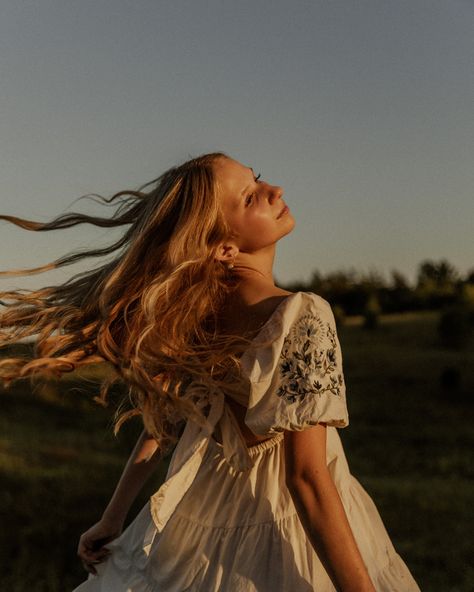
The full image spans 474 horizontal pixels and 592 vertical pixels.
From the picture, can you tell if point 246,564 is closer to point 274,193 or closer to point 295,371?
point 295,371

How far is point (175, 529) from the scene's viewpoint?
250cm

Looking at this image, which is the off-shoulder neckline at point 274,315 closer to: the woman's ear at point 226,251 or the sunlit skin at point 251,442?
the sunlit skin at point 251,442

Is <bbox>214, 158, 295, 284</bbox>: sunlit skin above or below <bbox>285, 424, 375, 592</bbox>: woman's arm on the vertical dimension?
above

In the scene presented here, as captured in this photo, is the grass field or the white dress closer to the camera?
the white dress

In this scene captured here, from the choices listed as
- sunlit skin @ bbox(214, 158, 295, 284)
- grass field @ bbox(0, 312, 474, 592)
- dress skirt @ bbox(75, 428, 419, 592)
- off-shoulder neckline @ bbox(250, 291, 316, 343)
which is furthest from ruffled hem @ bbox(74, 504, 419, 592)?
grass field @ bbox(0, 312, 474, 592)

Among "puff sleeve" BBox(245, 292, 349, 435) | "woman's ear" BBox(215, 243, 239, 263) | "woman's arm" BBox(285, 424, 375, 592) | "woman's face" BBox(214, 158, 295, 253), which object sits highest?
"woman's face" BBox(214, 158, 295, 253)

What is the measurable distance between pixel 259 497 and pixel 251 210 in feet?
2.49

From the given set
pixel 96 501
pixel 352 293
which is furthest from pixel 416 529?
pixel 352 293

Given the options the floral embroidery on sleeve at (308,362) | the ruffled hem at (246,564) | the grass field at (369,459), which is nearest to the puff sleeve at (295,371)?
the floral embroidery on sleeve at (308,362)

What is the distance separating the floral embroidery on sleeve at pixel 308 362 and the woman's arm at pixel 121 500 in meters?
0.70

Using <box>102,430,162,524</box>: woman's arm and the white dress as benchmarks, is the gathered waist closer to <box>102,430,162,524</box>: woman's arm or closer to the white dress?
the white dress

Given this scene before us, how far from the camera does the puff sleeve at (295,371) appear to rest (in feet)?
7.13

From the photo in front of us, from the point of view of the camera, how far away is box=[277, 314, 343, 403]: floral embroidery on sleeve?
7.17ft

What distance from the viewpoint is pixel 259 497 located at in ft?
7.82
